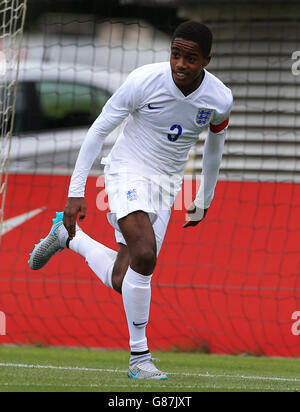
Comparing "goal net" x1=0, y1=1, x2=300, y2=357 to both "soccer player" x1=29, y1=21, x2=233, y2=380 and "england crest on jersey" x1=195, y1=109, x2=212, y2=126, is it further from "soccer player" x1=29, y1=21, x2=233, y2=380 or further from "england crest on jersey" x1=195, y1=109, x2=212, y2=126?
"england crest on jersey" x1=195, y1=109, x2=212, y2=126

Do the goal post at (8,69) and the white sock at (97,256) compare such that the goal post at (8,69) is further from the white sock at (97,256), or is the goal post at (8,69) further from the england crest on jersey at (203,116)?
the england crest on jersey at (203,116)

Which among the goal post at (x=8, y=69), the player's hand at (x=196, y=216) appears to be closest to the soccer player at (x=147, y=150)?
the player's hand at (x=196, y=216)

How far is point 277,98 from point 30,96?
16.2ft

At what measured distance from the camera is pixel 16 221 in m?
9.64

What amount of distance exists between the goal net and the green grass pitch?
493 mm

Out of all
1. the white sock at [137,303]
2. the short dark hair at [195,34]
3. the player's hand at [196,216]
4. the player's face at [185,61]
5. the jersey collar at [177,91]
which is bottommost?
the white sock at [137,303]

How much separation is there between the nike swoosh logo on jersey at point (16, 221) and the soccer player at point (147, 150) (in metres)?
3.71

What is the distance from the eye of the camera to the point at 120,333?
824 centimetres

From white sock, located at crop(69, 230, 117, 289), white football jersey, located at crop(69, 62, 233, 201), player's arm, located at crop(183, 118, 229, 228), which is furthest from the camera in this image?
white sock, located at crop(69, 230, 117, 289)

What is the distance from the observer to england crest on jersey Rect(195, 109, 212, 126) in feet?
18.8

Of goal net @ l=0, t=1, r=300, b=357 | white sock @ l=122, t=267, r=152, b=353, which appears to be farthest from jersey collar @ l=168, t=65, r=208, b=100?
goal net @ l=0, t=1, r=300, b=357

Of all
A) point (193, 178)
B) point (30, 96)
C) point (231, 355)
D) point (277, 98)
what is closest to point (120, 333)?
point (231, 355)

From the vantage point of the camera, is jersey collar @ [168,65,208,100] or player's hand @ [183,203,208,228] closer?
jersey collar @ [168,65,208,100]

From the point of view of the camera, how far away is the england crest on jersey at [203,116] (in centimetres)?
572
